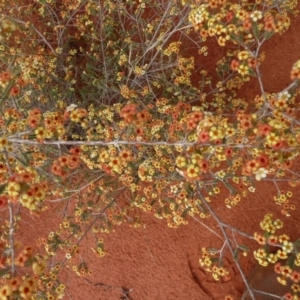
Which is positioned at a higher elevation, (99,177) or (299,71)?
(299,71)

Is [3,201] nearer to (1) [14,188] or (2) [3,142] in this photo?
(1) [14,188]

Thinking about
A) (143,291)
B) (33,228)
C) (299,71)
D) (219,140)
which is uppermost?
(299,71)

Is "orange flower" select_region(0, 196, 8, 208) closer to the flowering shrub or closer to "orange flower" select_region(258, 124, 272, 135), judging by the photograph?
the flowering shrub

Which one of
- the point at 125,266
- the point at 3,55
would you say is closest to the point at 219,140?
the point at 3,55

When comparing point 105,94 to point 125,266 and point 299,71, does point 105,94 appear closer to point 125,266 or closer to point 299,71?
point 125,266

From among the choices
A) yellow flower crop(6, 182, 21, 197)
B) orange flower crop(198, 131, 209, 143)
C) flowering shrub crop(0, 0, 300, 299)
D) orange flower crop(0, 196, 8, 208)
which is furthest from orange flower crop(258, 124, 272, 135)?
orange flower crop(0, 196, 8, 208)

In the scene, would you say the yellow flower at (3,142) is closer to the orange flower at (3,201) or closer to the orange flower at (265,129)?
the orange flower at (3,201)

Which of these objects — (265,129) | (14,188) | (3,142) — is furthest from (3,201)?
(265,129)

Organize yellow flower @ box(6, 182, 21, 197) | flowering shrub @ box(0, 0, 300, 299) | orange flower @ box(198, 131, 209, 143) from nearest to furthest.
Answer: yellow flower @ box(6, 182, 21, 197)
orange flower @ box(198, 131, 209, 143)
flowering shrub @ box(0, 0, 300, 299)
